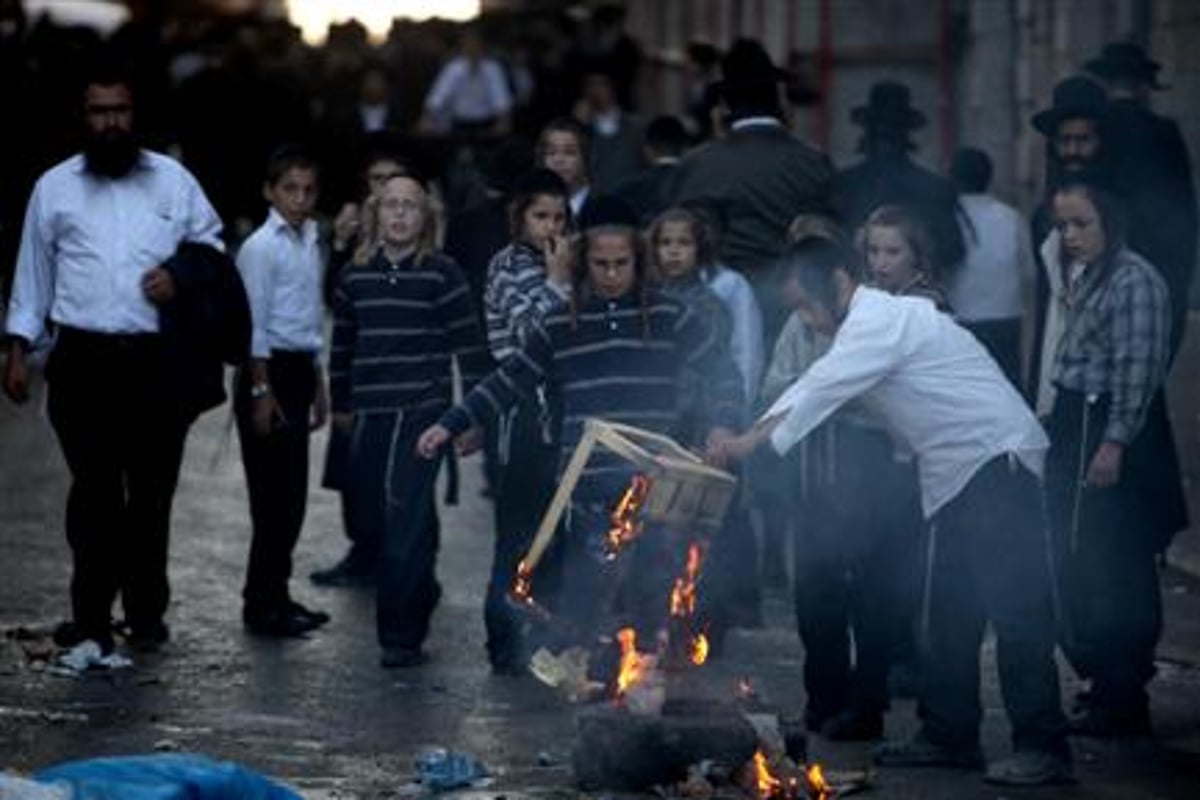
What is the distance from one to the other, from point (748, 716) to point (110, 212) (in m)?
3.36

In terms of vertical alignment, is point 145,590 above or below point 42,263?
below

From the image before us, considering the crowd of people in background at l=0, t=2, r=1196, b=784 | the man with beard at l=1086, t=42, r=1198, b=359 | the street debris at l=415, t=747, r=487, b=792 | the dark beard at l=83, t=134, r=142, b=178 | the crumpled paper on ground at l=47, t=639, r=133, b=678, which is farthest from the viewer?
the man with beard at l=1086, t=42, r=1198, b=359

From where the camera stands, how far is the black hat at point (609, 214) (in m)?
13.3

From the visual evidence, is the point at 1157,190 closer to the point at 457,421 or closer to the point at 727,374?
the point at 727,374

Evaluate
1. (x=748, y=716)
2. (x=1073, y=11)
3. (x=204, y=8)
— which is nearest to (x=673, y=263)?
(x=748, y=716)

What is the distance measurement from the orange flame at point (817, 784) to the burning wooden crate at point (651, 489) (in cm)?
106

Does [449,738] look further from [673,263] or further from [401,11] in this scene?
[401,11]

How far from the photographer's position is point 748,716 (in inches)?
460

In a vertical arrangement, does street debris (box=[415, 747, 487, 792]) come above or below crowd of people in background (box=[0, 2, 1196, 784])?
below

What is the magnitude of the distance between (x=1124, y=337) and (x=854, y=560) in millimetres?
1110

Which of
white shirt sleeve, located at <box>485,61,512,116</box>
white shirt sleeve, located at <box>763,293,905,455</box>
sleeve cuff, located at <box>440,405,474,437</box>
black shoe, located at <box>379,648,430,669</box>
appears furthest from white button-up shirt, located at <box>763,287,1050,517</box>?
white shirt sleeve, located at <box>485,61,512,116</box>

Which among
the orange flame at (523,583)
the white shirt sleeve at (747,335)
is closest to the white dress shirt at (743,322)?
the white shirt sleeve at (747,335)

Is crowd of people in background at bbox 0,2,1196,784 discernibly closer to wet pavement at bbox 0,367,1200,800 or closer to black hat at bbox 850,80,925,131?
black hat at bbox 850,80,925,131

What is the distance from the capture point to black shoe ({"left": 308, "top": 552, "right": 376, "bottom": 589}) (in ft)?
53.4
